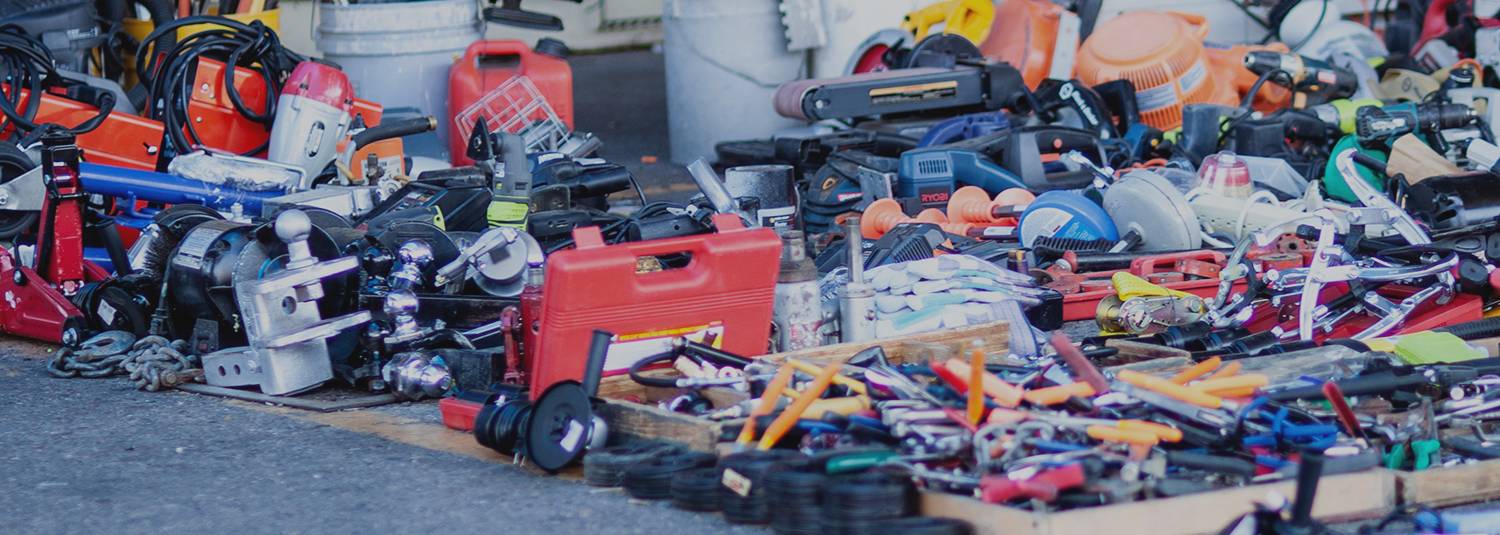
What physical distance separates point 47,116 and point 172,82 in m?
0.50

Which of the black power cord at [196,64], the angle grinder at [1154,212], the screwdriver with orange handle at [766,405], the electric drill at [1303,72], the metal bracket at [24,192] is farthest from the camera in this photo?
the electric drill at [1303,72]

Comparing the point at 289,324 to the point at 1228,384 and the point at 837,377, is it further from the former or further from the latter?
the point at 1228,384

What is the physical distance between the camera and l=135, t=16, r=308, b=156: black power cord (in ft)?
22.8

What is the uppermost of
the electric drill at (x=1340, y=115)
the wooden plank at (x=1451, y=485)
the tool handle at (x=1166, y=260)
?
the electric drill at (x=1340, y=115)

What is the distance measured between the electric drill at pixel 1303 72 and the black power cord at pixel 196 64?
4430 millimetres

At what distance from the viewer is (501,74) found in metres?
8.23

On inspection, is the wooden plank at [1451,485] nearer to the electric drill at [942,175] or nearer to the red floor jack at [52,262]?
the electric drill at [942,175]

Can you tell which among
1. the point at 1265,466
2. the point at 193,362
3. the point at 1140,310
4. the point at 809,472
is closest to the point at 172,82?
the point at 193,362

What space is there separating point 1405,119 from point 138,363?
15.7 feet

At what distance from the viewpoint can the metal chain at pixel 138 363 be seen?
4934 mm

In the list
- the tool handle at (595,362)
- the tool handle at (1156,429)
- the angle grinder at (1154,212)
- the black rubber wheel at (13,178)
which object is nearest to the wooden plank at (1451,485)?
the tool handle at (1156,429)

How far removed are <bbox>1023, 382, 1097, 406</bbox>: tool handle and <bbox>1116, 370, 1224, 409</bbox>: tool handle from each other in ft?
0.30

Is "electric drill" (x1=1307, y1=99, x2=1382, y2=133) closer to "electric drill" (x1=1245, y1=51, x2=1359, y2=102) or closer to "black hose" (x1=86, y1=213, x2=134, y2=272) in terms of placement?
"electric drill" (x1=1245, y1=51, x2=1359, y2=102)

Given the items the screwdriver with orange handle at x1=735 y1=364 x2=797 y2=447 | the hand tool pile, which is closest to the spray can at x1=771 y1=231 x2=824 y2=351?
the hand tool pile
